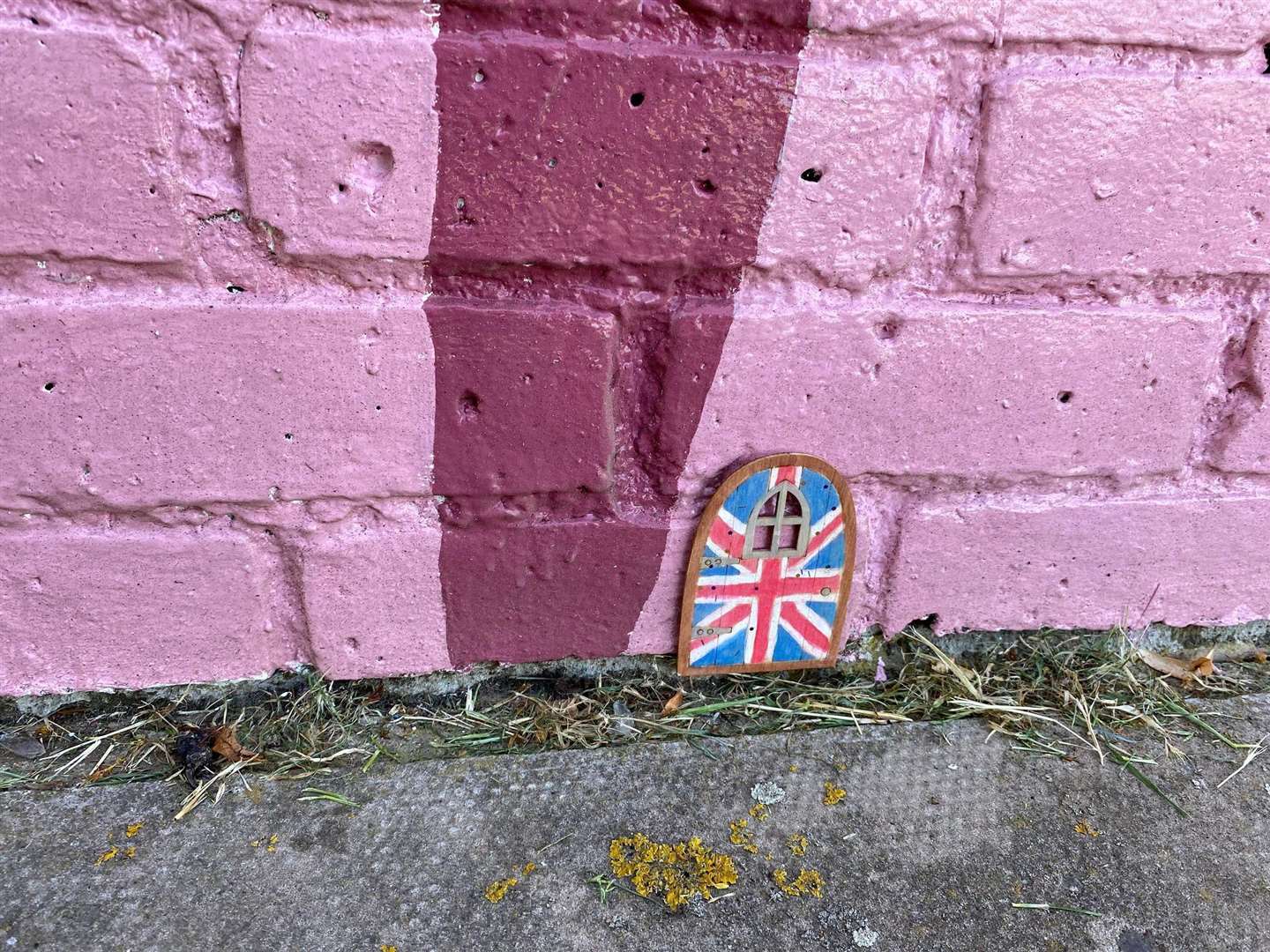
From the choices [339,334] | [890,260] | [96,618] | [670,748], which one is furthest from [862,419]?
[96,618]

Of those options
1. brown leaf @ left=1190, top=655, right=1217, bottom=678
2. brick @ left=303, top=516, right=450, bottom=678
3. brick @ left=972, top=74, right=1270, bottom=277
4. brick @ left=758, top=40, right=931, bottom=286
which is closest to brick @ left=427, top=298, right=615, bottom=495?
brick @ left=303, top=516, right=450, bottom=678

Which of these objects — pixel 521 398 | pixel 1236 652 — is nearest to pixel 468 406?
pixel 521 398

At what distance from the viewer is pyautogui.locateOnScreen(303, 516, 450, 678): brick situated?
3.71 feet

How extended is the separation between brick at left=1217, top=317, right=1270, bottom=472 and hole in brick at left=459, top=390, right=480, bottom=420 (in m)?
1.09

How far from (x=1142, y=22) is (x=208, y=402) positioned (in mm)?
1236

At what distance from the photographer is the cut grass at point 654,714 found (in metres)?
1.15

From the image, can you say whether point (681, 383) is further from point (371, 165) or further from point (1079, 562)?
point (1079, 562)

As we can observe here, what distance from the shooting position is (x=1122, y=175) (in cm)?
107

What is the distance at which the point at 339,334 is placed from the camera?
1023 mm

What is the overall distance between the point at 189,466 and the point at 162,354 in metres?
0.14

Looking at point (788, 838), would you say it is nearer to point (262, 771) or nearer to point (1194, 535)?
point (262, 771)

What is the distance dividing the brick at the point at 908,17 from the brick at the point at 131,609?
0.98 m

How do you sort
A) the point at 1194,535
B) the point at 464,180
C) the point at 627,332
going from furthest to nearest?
the point at 1194,535 < the point at 627,332 < the point at 464,180

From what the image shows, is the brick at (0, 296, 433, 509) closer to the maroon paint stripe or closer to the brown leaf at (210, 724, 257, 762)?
the maroon paint stripe
